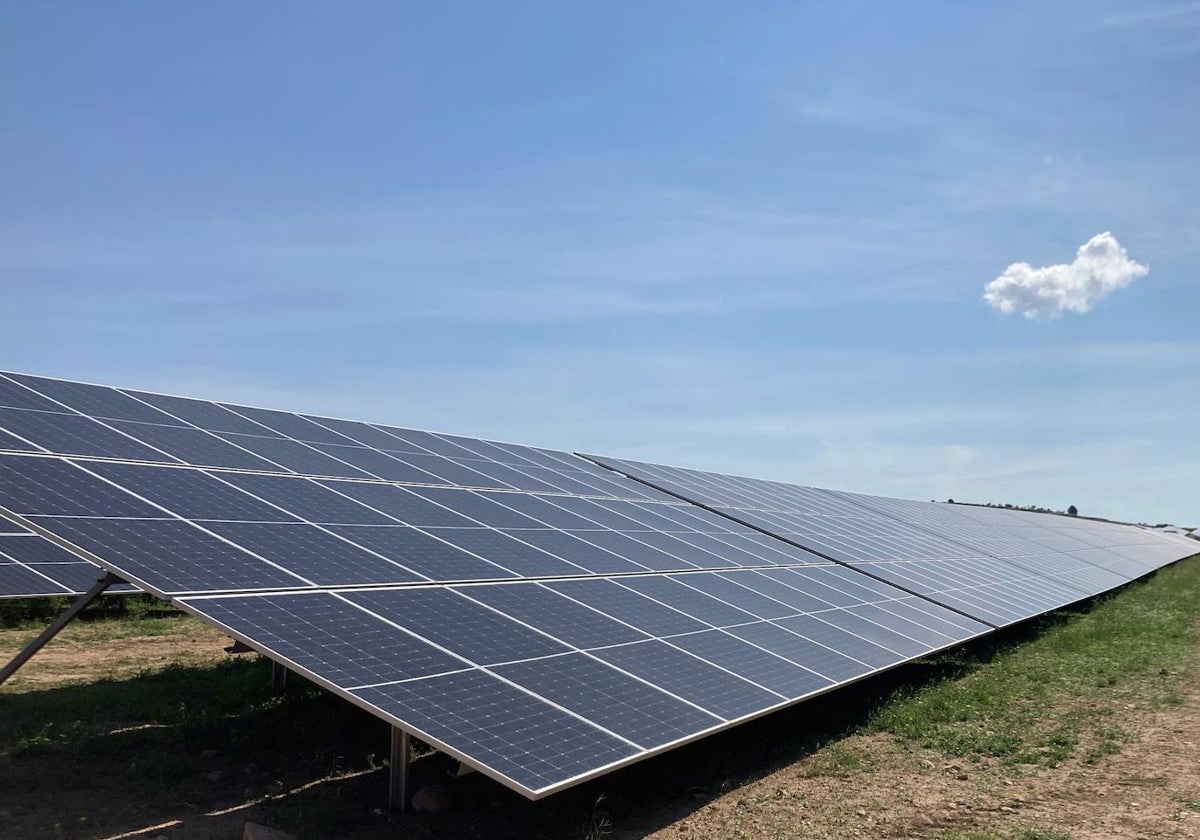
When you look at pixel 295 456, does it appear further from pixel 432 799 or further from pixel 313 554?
pixel 432 799

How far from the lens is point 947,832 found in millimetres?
10031

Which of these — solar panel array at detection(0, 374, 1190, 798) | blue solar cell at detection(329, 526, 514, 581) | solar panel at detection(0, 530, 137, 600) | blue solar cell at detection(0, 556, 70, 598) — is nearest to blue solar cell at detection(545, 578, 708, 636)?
solar panel array at detection(0, 374, 1190, 798)

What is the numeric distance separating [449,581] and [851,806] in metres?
5.22

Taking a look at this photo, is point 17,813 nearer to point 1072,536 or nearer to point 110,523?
point 110,523

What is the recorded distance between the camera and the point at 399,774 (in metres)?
9.80

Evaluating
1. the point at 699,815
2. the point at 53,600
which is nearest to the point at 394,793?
the point at 699,815

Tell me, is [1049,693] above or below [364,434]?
below

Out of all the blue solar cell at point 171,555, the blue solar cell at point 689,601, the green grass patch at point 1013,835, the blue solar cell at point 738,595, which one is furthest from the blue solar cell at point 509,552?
the green grass patch at point 1013,835

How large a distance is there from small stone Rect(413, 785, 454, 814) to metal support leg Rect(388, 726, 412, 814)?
9.0 inches

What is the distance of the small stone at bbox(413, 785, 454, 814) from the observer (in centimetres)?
1002

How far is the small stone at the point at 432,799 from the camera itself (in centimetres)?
1002

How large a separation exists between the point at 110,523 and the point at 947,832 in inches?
357

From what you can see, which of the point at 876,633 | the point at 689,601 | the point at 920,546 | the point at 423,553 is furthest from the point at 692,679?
the point at 920,546

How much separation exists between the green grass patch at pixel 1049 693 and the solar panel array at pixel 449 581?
107cm
